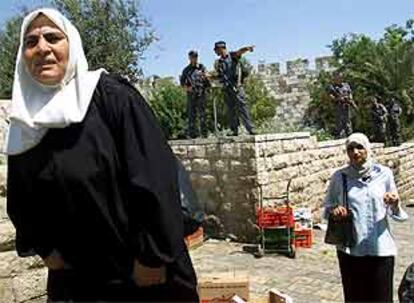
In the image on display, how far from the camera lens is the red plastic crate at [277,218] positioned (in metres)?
7.61

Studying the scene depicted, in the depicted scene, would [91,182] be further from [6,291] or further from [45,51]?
[6,291]

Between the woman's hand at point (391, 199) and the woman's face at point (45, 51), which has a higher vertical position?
the woman's face at point (45, 51)

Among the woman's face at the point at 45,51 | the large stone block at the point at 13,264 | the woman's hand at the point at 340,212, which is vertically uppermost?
the woman's face at the point at 45,51

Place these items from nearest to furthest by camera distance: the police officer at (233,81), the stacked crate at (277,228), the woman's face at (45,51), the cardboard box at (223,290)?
1. the woman's face at (45,51)
2. the cardboard box at (223,290)
3. the stacked crate at (277,228)
4. the police officer at (233,81)

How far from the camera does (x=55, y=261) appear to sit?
1805mm

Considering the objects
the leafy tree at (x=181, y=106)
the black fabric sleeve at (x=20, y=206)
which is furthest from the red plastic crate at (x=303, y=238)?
the leafy tree at (x=181, y=106)

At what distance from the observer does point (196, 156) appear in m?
8.86

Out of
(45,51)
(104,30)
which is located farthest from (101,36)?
(45,51)

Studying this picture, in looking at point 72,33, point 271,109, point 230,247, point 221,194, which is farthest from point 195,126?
point 271,109

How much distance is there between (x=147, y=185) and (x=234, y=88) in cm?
747

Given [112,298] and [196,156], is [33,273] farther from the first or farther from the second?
[196,156]

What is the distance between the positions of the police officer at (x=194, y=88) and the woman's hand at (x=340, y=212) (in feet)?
19.2

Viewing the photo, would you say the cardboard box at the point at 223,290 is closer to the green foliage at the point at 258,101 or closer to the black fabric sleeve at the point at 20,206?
the black fabric sleeve at the point at 20,206

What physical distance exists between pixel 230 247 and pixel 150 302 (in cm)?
651
